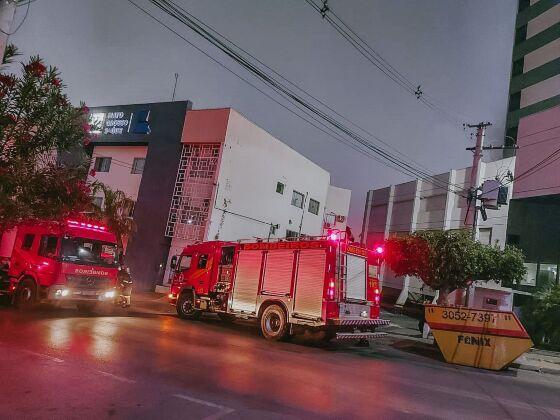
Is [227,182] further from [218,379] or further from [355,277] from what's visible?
[218,379]

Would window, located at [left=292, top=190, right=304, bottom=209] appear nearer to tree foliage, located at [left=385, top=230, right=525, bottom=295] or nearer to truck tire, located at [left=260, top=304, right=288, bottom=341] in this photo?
tree foliage, located at [left=385, top=230, right=525, bottom=295]

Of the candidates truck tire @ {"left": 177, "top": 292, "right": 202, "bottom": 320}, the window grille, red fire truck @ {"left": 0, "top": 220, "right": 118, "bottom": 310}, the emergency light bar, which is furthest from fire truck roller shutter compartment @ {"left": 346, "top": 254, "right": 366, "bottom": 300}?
the window grille

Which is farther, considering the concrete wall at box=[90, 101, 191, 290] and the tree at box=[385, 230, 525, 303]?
the concrete wall at box=[90, 101, 191, 290]

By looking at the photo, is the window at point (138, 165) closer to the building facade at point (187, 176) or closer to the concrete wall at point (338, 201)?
the building facade at point (187, 176)

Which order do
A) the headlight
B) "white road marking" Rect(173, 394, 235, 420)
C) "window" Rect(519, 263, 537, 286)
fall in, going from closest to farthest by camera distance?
"white road marking" Rect(173, 394, 235, 420) < the headlight < "window" Rect(519, 263, 537, 286)

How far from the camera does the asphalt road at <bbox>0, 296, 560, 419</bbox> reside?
5660mm

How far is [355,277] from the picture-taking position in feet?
41.3

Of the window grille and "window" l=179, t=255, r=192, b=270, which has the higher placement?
the window grille

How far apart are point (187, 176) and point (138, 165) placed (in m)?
4.85

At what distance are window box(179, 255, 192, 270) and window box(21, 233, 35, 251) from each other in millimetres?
5032

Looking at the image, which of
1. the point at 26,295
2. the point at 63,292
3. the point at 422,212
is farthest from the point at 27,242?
the point at 422,212

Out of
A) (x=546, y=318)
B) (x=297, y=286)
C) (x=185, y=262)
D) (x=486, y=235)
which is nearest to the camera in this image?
(x=297, y=286)

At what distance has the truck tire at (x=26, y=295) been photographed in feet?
43.3

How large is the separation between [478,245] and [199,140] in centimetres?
1680
